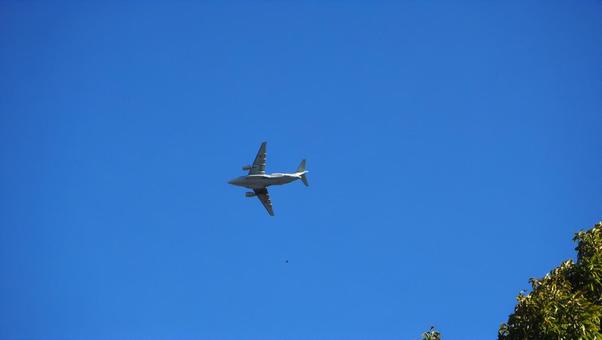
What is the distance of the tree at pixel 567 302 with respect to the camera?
31.9 meters

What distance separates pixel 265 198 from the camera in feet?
259

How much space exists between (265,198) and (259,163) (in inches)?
278

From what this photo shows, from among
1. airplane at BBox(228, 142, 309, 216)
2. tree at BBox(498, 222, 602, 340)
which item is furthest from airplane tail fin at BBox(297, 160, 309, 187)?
tree at BBox(498, 222, 602, 340)

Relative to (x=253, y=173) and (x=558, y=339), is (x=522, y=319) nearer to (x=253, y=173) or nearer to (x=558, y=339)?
(x=558, y=339)

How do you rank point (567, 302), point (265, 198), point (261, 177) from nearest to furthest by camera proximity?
point (567, 302) < point (261, 177) < point (265, 198)

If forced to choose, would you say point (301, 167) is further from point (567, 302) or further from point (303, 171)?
point (567, 302)

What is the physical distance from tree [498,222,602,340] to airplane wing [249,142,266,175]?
4191cm

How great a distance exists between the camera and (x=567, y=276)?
3603 centimetres

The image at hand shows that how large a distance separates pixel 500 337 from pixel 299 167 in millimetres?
44104

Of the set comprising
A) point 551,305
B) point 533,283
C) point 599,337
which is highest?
point 533,283

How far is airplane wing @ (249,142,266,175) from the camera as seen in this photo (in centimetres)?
7306

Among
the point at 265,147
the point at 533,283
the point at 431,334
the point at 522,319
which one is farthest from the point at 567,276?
the point at 265,147

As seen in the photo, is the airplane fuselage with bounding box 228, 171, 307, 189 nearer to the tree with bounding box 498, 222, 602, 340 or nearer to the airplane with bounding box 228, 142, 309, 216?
the airplane with bounding box 228, 142, 309, 216

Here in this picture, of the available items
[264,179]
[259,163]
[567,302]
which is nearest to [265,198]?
[264,179]
